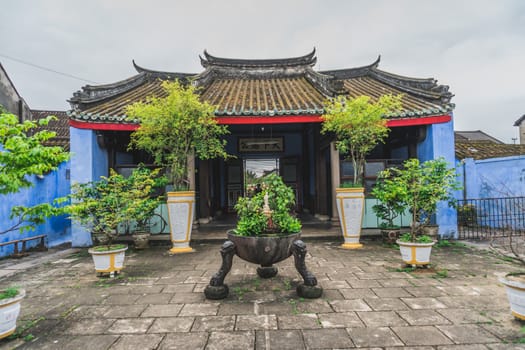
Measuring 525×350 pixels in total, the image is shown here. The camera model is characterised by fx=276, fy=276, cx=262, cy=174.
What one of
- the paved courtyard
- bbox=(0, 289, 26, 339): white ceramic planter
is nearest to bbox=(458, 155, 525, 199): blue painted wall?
the paved courtyard

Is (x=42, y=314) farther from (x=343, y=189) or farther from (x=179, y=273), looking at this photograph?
(x=343, y=189)

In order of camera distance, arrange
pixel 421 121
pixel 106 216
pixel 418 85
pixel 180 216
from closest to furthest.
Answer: pixel 106 216
pixel 180 216
pixel 421 121
pixel 418 85

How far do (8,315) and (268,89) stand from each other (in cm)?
811

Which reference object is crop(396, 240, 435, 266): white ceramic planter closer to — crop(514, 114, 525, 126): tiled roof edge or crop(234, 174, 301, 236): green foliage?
crop(234, 174, 301, 236): green foliage

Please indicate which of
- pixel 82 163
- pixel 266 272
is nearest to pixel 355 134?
pixel 266 272

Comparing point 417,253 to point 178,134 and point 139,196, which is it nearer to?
point 178,134

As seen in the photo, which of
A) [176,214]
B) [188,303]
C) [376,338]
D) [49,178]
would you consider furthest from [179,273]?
[49,178]

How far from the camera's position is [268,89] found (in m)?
9.00

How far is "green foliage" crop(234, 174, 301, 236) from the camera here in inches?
135

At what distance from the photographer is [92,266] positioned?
15.4ft

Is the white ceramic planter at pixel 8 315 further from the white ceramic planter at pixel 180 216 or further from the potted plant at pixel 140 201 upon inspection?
the white ceramic planter at pixel 180 216

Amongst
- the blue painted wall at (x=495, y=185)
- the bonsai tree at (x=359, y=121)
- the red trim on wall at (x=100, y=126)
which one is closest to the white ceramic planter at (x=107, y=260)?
the red trim on wall at (x=100, y=126)

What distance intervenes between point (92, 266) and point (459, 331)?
515 cm

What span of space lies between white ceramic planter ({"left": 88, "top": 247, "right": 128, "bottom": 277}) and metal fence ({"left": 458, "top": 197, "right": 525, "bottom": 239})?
24.7 ft
